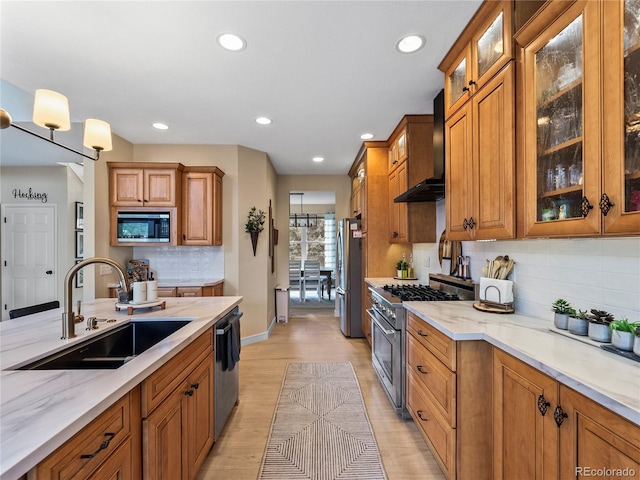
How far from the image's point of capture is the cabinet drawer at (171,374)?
3.64 feet

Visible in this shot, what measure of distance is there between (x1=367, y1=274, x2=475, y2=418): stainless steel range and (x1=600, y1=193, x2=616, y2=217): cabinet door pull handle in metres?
1.31

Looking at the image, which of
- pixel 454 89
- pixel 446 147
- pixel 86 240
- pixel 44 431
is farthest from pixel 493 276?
pixel 86 240

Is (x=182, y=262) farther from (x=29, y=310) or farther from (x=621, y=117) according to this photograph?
(x=621, y=117)

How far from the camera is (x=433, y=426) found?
174 centimetres

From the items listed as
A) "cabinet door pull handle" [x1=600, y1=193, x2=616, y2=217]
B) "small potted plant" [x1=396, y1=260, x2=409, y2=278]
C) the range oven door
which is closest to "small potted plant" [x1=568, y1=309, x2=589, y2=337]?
"cabinet door pull handle" [x1=600, y1=193, x2=616, y2=217]

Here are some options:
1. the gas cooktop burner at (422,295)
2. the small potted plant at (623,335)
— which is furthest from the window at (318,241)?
the small potted plant at (623,335)

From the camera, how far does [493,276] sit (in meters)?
2.00

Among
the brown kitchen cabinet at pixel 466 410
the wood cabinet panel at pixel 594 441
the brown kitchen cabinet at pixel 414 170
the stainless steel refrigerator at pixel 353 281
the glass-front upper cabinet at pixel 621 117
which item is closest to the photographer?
the wood cabinet panel at pixel 594 441

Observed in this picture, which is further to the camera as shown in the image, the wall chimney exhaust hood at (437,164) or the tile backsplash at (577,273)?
the wall chimney exhaust hood at (437,164)

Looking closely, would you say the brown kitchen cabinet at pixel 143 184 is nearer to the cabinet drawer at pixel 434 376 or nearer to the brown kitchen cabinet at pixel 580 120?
the cabinet drawer at pixel 434 376

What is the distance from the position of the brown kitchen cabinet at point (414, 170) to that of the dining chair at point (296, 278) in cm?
412

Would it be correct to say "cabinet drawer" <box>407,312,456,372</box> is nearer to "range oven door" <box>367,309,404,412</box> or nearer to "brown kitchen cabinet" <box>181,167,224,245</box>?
"range oven door" <box>367,309,404,412</box>

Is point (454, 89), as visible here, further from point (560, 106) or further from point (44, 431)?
point (44, 431)

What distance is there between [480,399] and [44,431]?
1741 millimetres
